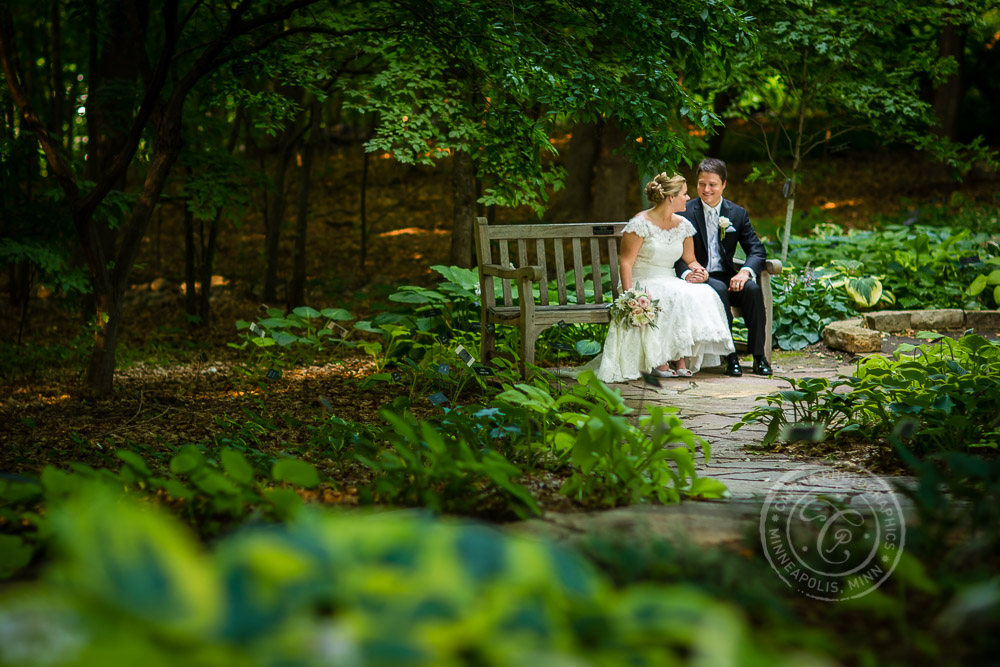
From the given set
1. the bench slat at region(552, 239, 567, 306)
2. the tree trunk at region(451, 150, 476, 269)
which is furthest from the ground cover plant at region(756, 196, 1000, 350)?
the tree trunk at region(451, 150, 476, 269)

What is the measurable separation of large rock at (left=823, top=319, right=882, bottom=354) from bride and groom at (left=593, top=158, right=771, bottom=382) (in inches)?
42.5

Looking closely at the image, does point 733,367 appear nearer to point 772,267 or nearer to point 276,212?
point 772,267

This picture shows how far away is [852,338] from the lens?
266 inches

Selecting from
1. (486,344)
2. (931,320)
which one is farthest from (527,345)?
(931,320)

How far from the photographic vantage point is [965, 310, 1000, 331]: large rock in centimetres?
741

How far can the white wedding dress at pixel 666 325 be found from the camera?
5.70 m

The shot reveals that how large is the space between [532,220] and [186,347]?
7.54 meters

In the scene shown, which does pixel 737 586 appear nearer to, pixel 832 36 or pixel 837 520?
pixel 837 520

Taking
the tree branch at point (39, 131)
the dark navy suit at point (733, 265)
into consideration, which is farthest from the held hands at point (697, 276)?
the tree branch at point (39, 131)

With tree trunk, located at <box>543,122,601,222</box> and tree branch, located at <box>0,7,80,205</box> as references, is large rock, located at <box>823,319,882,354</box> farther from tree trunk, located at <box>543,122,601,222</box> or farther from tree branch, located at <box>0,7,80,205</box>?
tree branch, located at <box>0,7,80,205</box>

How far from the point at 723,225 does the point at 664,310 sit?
1.02m

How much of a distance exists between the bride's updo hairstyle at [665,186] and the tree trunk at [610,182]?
473cm

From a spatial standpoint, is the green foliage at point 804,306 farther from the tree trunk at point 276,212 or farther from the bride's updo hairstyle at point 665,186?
the tree trunk at point 276,212

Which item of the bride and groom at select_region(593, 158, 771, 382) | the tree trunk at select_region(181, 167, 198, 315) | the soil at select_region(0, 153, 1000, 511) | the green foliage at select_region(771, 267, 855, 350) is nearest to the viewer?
the soil at select_region(0, 153, 1000, 511)
